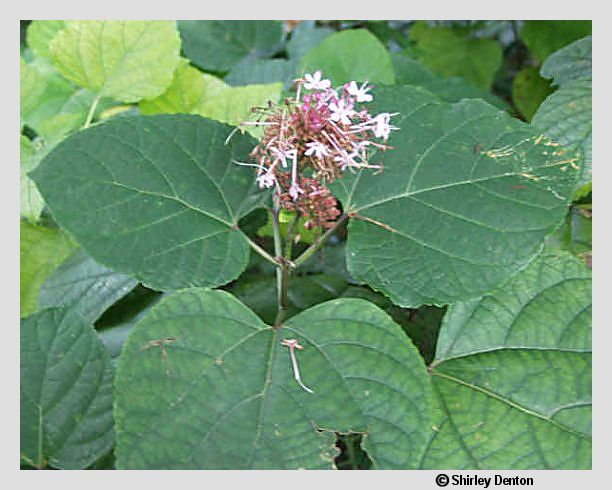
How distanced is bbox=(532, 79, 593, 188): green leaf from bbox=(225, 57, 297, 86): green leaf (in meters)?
0.33

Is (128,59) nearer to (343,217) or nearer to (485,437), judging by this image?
(343,217)

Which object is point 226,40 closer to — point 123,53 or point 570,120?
point 123,53

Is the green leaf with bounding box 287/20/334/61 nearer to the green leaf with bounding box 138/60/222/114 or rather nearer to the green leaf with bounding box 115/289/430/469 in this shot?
the green leaf with bounding box 138/60/222/114

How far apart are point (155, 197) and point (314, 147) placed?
14 centimetres

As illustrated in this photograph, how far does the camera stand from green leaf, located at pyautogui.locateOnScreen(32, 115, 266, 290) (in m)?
0.54

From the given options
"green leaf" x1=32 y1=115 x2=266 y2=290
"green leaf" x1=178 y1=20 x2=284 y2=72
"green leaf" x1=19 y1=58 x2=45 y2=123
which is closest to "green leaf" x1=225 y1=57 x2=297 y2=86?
"green leaf" x1=178 y1=20 x2=284 y2=72

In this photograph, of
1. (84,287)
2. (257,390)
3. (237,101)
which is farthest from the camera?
(237,101)

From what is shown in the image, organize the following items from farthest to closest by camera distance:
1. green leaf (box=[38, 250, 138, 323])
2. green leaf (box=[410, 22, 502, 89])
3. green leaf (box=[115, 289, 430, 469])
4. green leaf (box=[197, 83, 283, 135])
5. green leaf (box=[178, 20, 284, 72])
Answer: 1. green leaf (box=[410, 22, 502, 89])
2. green leaf (box=[178, 20, 284, 72])
3. green leaf (box=[197, 83, 283, 135])
4. green leaf (box=[38, 250, 138, 323])
5. green leaf (box=[115, 289, 430, 469])

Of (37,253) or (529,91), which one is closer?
(37,253)

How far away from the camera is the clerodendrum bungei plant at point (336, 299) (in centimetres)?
49

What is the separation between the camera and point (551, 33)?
1.02 meters

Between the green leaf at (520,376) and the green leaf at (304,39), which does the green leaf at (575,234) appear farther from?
the green leaf at (304,39)

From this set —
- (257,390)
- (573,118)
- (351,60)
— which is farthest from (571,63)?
(257,390)

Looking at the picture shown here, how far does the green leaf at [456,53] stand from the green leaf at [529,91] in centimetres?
6
